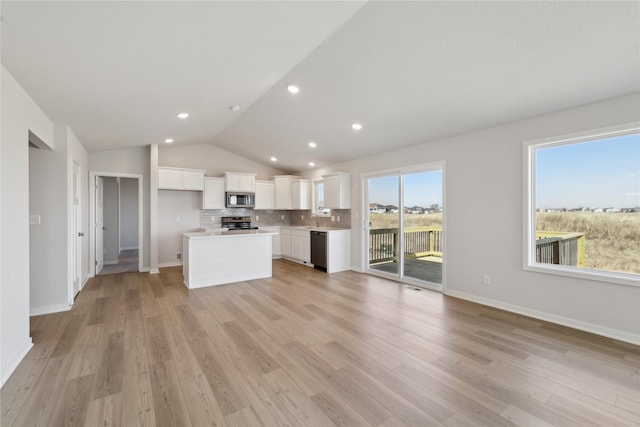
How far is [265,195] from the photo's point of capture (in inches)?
296

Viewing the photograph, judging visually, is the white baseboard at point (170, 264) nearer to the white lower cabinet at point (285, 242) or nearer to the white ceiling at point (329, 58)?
the white lower cabinet at point (285, 242)

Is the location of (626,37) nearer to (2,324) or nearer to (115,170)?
(2,324)

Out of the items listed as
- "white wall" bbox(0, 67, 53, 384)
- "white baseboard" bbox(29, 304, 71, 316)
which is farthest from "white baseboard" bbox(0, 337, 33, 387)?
"white baseboard" bbox(29, 304, 71, 316)

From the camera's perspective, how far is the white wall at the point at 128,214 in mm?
8570

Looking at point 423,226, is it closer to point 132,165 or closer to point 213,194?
point 213,194

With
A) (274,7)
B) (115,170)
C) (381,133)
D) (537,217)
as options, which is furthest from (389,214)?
(115,170)

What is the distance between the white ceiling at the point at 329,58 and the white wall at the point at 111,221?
389 centimetres

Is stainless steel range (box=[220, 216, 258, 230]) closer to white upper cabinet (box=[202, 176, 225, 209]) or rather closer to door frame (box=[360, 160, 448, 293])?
white upper cabinet (box=[202, 176, 225, 209])

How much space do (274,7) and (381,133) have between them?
116 inches

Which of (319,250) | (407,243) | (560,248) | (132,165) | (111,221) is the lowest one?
(319,250)

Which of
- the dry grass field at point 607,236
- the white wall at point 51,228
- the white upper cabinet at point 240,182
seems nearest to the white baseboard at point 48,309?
the white wall at point 51,228

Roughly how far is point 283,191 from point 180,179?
2544mm

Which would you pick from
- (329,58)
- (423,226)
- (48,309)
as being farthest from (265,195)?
(329,58)

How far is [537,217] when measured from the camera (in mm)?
3486
